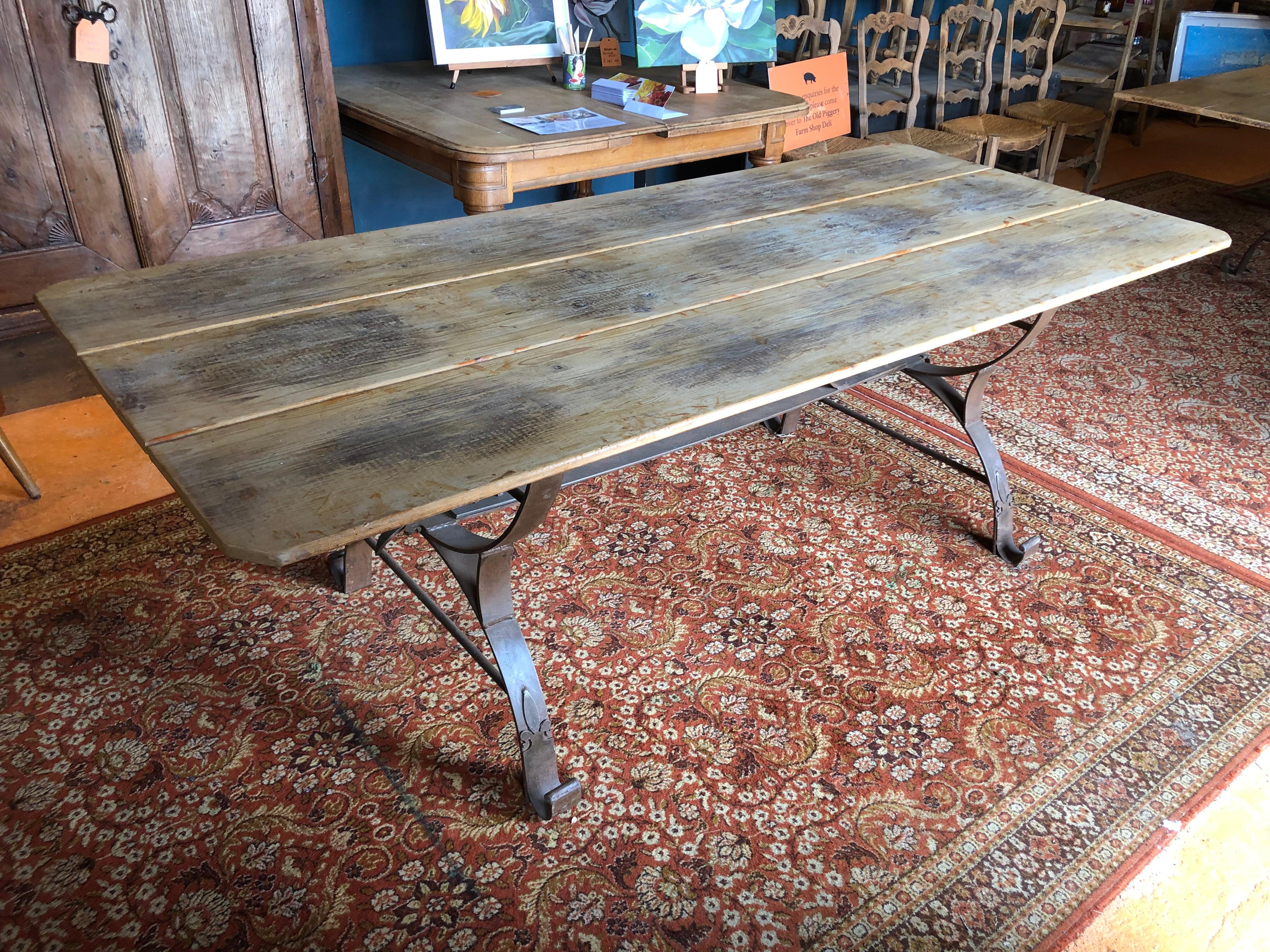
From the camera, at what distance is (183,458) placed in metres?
1.09

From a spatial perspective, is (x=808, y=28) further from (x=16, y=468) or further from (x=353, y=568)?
(x=16, y=468)

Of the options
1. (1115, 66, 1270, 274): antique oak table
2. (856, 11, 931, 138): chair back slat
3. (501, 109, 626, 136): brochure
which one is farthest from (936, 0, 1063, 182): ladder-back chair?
(501, 109, 626, 136): brochure

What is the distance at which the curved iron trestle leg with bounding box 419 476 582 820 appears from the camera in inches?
56.9

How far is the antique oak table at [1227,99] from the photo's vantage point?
10.8 ft

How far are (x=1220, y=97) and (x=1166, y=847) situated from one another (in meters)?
3.21

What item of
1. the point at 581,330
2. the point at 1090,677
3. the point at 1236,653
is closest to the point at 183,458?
the point at 581,330

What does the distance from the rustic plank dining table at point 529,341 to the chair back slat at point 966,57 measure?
215 centimetres

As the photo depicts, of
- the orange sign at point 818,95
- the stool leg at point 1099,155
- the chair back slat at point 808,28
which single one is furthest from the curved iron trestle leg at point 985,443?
the stool leg at point 1099,155

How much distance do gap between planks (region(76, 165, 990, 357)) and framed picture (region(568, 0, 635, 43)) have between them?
1.62 meters

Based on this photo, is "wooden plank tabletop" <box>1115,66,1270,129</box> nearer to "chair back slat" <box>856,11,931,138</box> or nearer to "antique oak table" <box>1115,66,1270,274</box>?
"antique oak table" <box>1115,66,1270,274</box>

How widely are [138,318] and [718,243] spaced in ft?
3.33

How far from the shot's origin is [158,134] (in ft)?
7.78

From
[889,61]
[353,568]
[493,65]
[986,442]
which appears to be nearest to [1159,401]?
[986,442]

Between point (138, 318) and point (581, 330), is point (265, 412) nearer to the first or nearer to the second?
point (138, 318)
